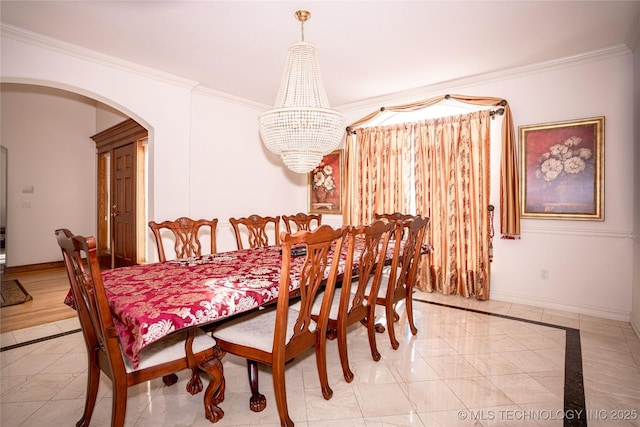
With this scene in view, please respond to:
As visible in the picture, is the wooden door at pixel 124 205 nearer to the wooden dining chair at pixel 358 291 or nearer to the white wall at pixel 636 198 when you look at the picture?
the wooden dining chair at pixel 358 291

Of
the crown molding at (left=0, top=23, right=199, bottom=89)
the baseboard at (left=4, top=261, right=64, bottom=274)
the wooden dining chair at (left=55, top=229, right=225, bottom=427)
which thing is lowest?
the baseboard at (left=4, top=261, right=64, bottom=274)

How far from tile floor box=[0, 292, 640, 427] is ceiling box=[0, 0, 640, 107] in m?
2.56

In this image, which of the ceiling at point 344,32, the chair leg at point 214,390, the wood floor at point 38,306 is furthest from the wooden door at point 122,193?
the chair leg at point 214,390

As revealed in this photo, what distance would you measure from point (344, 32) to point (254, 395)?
2783 millimetres

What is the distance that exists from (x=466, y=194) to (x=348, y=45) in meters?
2.13

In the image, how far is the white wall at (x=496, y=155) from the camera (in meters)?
3.16

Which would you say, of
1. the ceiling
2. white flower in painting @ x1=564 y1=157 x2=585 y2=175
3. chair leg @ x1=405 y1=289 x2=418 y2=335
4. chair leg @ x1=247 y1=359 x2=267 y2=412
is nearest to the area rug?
the ceiling

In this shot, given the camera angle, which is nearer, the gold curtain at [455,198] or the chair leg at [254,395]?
the chair leg at [254,395]

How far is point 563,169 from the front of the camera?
134 inches

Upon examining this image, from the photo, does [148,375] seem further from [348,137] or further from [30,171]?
[30,171]

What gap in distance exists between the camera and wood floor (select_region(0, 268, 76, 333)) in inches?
129

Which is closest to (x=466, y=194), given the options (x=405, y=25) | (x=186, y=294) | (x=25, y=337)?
(x=405, y=25)

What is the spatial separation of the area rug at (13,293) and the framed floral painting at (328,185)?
3835mm

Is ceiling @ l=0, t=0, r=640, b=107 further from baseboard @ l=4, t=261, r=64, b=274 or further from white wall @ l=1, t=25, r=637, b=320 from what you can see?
baseboard @ l=4, t=261, r=64, b=274
